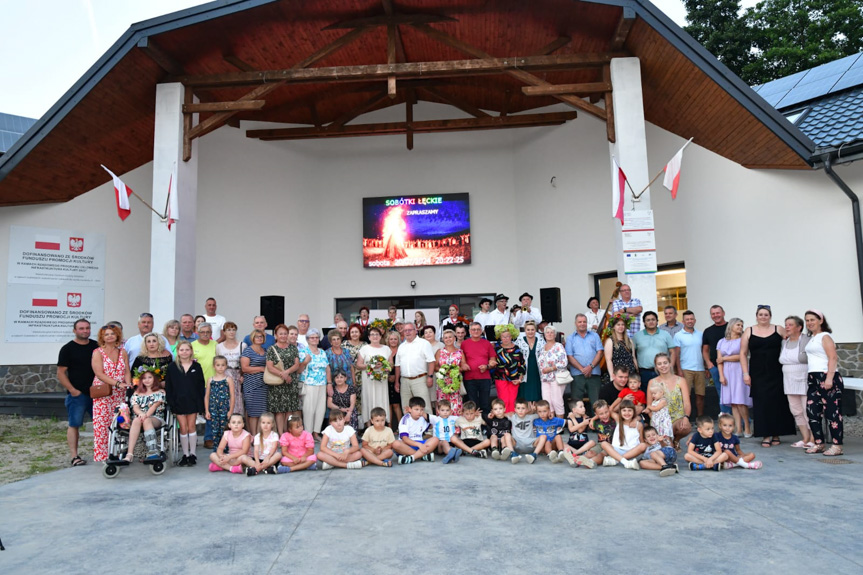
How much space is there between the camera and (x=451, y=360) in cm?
654

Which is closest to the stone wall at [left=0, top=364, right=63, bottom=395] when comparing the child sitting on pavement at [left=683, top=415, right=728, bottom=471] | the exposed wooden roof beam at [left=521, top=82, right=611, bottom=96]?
the exposed wooden roof beam at [left=521, top=82, right=611, bottom=96]

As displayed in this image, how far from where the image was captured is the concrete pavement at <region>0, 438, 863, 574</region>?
2.86 m

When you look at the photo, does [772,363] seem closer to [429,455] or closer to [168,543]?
[429,455]

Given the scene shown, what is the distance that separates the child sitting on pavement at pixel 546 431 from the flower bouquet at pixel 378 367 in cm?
174

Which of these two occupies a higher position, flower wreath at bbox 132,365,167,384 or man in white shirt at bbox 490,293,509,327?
man in white shirt at bbox 490,293,509,327

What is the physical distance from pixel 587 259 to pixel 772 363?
618 cm

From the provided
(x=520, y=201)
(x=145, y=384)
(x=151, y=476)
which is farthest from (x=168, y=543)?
(x=520, y=201)

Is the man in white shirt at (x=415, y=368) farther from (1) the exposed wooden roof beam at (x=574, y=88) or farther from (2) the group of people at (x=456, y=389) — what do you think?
(1) the exposed wooden roof beam at (x=574, y=88)

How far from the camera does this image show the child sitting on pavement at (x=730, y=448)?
4.83 m

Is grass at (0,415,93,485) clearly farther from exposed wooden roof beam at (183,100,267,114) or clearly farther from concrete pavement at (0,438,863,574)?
exposed wooden roof beam at (183,100,267,114)

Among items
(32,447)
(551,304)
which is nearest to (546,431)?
(551,304)

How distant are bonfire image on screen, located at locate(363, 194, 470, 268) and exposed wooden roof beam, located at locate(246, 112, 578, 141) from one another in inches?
61.1

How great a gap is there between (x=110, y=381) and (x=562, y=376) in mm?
4487

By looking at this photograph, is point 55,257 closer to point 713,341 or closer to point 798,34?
point 713,341
